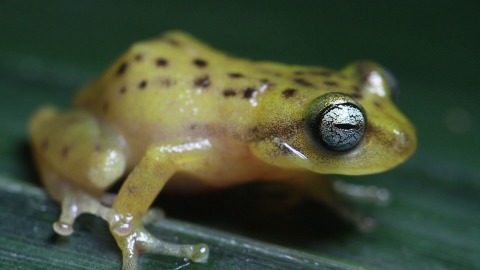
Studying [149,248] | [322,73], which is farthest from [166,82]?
[149,248]

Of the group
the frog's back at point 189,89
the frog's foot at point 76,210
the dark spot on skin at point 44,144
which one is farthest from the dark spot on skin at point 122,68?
the frog's foot at point 76,210

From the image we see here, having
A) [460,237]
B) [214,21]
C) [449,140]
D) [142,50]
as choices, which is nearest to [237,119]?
Answer: [142,50]

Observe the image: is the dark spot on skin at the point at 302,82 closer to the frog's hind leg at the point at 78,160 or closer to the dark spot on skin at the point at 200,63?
the dark spot on skin at the point at 200,63

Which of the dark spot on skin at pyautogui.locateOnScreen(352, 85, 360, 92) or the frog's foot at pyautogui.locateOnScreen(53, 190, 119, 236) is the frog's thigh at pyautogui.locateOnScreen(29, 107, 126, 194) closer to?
the frog's foot at pyautogui.locateOnScreen(53, 190, 119, 236)

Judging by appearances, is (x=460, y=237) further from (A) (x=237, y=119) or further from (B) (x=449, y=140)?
(A) (x=237, y=119)

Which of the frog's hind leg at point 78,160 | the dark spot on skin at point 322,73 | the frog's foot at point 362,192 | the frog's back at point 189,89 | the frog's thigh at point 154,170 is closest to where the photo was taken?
the frog's thigh at point 154,170

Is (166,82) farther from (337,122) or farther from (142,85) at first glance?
(337,122)
